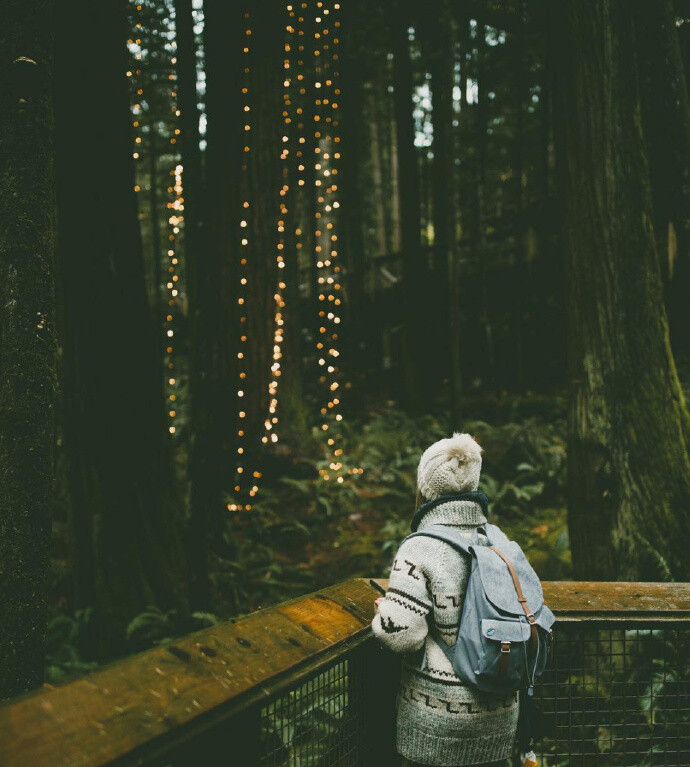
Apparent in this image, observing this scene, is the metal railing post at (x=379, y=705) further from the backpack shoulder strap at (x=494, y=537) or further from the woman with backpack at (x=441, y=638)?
the backpack shoulder strap at (x=494, y=537)

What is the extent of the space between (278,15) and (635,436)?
329 inches

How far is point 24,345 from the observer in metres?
2.96

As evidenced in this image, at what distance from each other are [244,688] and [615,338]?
5140 mm

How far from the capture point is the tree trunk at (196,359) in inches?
297

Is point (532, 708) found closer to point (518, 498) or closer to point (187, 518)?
point (187, 518)

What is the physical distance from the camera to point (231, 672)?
1.89 m

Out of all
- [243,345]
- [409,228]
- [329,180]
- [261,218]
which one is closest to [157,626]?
[243,345]

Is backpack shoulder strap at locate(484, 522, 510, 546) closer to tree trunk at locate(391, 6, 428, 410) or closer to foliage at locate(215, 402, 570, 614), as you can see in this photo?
foliage at locate(215, 402, 570, 614)

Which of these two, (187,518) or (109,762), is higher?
(109,762)

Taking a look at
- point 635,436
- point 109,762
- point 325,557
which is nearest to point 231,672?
point 109,762

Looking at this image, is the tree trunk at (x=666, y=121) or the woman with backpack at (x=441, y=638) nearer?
the woman with backpack at (x=441, y=638)

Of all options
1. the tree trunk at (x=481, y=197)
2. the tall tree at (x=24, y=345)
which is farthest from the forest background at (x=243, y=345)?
the tree trunk at (x=481, y=197)

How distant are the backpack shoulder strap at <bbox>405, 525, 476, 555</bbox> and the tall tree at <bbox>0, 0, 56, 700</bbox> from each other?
1675mm

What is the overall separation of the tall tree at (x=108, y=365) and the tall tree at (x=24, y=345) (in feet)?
12.3
